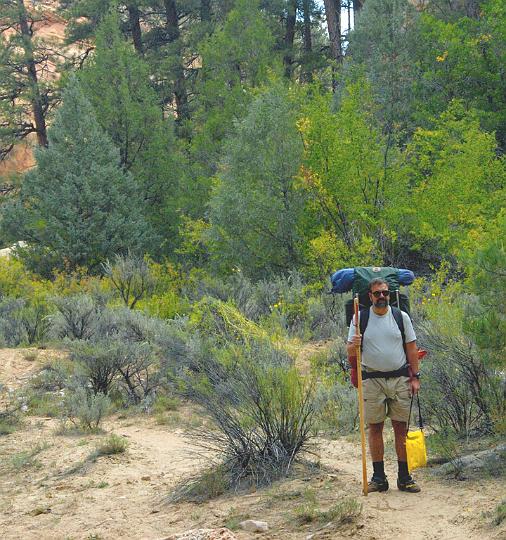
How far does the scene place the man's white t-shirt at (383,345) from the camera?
6.29 metres

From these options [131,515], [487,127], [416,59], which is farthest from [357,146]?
[131,515]

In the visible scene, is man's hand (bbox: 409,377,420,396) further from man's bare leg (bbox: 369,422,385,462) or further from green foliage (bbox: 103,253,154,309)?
green foliage (bbox: 103,253,154,309)

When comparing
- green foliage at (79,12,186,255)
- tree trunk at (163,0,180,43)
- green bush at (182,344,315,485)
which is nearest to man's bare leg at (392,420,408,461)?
green bush at (182,344,315,485)

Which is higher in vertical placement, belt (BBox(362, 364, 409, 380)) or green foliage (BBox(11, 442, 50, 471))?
belt (BBox(362, 364, 409, 380))

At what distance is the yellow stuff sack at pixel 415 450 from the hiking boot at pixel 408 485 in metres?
0.15

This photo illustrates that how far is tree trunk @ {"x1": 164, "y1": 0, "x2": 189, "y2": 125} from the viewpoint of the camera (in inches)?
1294

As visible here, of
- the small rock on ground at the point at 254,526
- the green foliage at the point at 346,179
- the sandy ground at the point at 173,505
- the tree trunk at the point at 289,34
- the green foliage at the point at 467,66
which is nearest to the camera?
the sandy ground at the point at 173,505

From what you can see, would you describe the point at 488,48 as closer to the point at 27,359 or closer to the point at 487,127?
the point at 487,127

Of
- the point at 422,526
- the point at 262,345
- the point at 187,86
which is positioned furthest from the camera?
the point at 187,86

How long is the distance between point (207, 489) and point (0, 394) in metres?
6.44

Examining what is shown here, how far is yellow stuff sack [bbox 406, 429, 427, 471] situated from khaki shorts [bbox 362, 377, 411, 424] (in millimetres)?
213

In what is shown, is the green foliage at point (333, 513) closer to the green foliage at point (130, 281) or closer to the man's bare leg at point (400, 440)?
the man's bare leg at point (400, 440)

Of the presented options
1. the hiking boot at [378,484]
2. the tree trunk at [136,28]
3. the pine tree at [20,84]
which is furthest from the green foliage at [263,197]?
the pine tree at [20,84]

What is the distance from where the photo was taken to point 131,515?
6.92 meters
